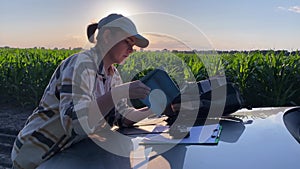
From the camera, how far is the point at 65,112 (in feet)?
4.71

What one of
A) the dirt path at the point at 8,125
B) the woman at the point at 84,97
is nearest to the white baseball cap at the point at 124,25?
the woman at the point at 84,97

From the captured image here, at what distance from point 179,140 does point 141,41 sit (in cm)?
48

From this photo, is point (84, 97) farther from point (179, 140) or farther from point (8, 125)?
point (8, 125)

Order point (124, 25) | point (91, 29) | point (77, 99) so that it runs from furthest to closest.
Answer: point (91, 29) → point (124, 25) → point (77, 99)

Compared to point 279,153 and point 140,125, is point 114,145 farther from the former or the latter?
point 279,153

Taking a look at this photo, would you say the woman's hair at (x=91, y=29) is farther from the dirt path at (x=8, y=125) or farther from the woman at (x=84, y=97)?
the dirt path at (x=8, y=125)

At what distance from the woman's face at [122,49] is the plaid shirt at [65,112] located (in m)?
0.08

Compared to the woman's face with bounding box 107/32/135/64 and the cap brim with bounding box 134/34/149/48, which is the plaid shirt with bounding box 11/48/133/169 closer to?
the woman's face with bounding box 107/32/135/64

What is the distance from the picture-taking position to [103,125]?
1.62 m

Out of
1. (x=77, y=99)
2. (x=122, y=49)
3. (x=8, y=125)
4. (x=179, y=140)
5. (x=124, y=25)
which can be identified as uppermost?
(x=124, y=25)

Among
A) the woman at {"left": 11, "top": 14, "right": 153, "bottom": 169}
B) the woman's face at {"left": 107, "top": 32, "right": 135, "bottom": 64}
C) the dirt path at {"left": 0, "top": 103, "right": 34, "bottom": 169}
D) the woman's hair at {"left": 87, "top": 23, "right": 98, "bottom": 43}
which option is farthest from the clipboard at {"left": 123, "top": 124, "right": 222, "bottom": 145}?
the dirt path at {"left": 0, "top": 103, "right": 34, "bottom": 169}

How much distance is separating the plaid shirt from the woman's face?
3.0 inches

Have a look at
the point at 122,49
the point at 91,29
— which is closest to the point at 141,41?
the point at 122,49

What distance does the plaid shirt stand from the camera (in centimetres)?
143
